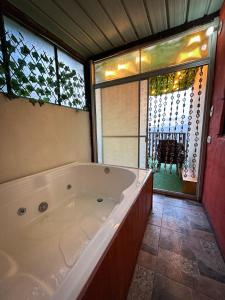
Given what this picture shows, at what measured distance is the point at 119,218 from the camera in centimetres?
82

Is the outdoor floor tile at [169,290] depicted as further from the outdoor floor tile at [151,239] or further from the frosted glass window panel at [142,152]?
the frosted glass window panel at [142,152]

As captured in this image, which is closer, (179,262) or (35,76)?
(179,262)

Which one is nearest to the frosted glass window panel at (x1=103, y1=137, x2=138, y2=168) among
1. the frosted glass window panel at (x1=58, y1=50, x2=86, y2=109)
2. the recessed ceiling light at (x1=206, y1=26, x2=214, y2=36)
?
the frosted glass window panel at (x1=58, y1=50, x2=86, y2=109)

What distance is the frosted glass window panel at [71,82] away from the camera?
6.77ft

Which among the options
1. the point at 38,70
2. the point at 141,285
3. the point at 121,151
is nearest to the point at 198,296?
the point at 141,285

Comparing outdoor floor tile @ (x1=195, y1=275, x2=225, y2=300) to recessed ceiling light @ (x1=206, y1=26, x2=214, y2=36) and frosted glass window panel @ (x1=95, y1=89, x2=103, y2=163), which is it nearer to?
frosted glass window panel @ (x1=95, y1=89, x2=103, y2=163)

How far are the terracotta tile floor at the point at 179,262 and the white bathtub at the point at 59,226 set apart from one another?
490mm

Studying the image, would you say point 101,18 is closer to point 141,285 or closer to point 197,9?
point 197,9

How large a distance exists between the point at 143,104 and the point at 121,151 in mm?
952

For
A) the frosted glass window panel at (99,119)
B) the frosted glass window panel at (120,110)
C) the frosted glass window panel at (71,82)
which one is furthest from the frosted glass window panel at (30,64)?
the frosted glass window panel at (120,110)

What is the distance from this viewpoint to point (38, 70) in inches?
67.5

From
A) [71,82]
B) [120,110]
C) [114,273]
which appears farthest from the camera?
[120,110]

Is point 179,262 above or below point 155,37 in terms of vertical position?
below

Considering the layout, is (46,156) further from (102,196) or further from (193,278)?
(193,278)
